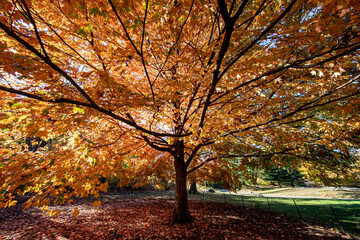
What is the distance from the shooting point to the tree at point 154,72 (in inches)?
71.2

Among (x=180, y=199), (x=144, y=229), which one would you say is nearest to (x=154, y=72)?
(x=180, y=199)

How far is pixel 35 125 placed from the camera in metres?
1.74

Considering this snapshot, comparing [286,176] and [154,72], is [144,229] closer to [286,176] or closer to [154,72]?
[154,72]

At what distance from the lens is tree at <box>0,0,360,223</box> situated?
1808mm

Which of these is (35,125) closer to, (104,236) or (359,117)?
(104,236)

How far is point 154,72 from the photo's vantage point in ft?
18.6

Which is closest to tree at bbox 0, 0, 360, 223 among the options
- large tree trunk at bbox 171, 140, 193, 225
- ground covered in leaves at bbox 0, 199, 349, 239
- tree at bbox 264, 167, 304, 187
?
large tree trunk at bbox 171, 140, 193, 225

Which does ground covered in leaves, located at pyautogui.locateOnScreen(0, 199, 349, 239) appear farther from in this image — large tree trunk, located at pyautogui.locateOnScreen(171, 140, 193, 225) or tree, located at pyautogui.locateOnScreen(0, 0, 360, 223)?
tree, located at pyautogui.locateOnScreen(0, 0, 360, 223)

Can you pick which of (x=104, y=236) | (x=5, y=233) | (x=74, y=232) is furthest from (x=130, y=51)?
(x=5, y=233)

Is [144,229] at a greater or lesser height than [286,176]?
lesser

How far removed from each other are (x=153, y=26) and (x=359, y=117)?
544cm

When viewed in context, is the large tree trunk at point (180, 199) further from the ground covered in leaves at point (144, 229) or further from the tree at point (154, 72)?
the ground covered in leaves at point (144, 229)

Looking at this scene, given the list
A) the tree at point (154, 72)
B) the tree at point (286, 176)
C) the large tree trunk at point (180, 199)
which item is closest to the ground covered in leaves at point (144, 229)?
the large tree trunk at point (180, 199)

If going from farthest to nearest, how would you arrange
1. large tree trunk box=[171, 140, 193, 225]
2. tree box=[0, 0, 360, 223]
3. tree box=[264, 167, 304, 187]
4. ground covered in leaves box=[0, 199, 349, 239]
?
tree box=[264, 167, 304, 187] → large tree trunk box=[171, 140, 193, 225] → ground covered in leaves box=[0, 199, 349, 239] → tree box=[0, 0, 360, 223]
